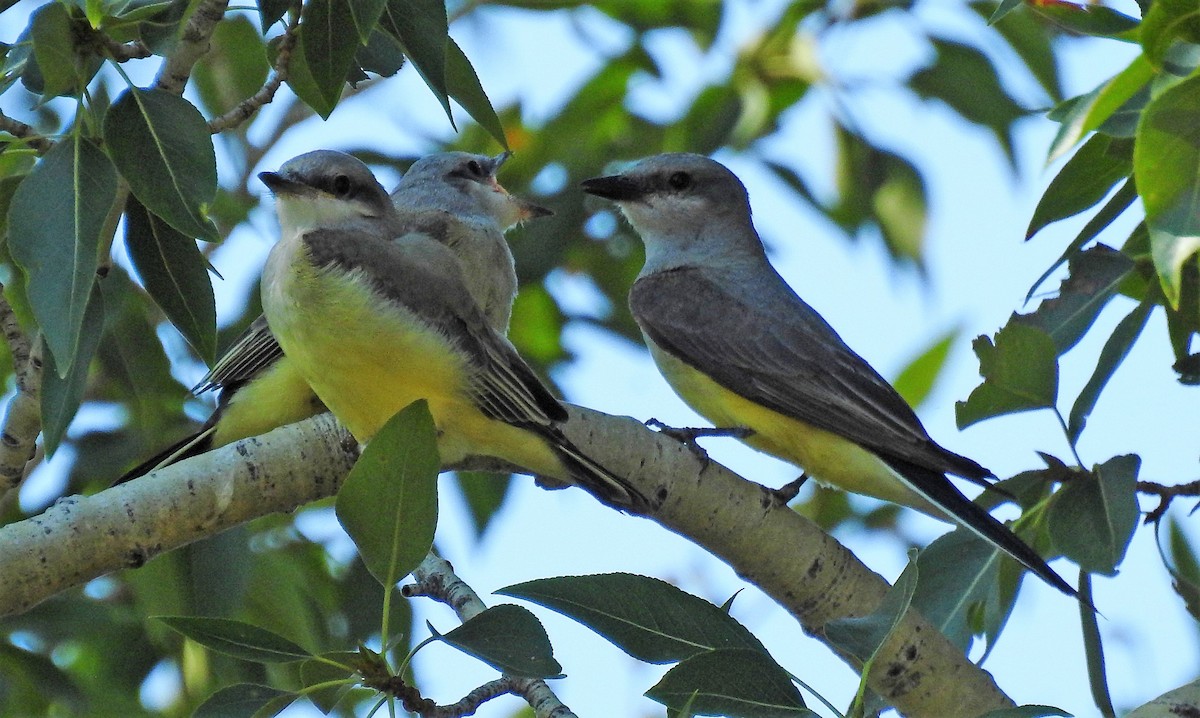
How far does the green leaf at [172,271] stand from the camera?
3.35 metres

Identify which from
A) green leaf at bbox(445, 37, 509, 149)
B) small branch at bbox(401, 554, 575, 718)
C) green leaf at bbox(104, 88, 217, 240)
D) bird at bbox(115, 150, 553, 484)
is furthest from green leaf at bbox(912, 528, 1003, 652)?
green leaf at bbox(104, 88, 217, 240)

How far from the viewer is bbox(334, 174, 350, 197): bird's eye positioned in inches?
166

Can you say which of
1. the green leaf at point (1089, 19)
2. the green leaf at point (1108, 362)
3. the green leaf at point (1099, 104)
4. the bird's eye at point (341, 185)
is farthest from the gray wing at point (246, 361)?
the green leaf at point (1099, 104)

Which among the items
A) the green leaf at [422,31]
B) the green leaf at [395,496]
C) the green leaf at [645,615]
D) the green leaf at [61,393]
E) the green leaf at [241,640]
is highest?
the green leaf at [422,31]

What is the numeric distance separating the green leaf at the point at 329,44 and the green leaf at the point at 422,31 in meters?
0.09

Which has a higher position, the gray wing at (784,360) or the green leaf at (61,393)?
the gray wing at (784,360)

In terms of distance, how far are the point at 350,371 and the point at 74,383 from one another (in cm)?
59

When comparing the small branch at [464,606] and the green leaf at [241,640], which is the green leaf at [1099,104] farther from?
the green leaf at [241,640]

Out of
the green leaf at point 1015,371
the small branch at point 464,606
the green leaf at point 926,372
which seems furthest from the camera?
the green leaf at point 926,372

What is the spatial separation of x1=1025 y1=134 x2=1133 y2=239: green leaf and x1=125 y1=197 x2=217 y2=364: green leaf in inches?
76.2

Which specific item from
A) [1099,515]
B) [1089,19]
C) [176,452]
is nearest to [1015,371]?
[1099,515]

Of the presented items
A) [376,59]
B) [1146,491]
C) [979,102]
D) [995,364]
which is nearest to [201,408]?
[376,59]

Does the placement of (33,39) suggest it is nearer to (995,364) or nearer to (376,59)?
(376,59)

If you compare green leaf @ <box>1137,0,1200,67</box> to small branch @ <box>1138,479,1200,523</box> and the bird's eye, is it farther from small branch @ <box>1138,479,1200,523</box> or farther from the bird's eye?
the bird's eye
